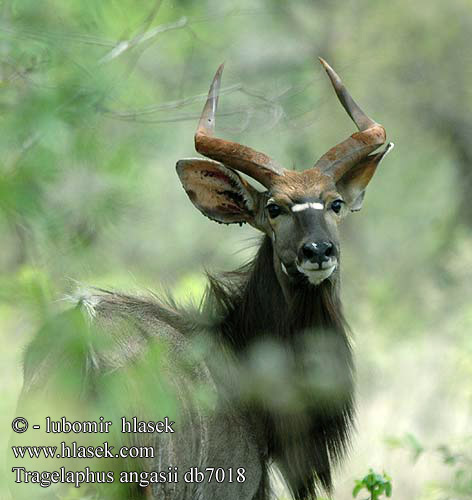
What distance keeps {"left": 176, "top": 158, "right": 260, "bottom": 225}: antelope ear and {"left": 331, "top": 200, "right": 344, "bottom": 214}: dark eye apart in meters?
0.55

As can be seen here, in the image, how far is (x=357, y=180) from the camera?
7.36 m

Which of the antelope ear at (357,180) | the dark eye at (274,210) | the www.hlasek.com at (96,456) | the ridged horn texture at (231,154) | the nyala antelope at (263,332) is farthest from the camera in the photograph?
the antelope ear at (357,180)

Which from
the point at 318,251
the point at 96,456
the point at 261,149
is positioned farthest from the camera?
the point at 261,149

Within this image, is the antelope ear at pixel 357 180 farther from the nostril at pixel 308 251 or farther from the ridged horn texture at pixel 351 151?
the nostril at pixel 308 251

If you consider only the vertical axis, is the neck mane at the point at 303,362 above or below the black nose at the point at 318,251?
below

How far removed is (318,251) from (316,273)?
170 mm

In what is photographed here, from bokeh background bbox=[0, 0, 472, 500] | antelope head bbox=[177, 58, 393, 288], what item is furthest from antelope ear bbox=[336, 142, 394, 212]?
bokeh background bbox=[0, 0, 472, 500]

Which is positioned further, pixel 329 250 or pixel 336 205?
pixel 336 205

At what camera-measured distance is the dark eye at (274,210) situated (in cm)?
675

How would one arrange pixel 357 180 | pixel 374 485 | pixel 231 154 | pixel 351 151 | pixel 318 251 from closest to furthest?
pixel 318 251, pixel 374 485, pixel 231 154, pixel 351 151, pixel 357 180

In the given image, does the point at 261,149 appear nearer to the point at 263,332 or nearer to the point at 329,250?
the point at 263,332

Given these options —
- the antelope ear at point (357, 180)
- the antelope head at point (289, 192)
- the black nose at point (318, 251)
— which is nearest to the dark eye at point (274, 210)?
the antelope head at point (289, 192)

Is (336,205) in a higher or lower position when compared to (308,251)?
higher

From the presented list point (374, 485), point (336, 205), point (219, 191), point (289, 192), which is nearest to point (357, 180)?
point (336, 205)
